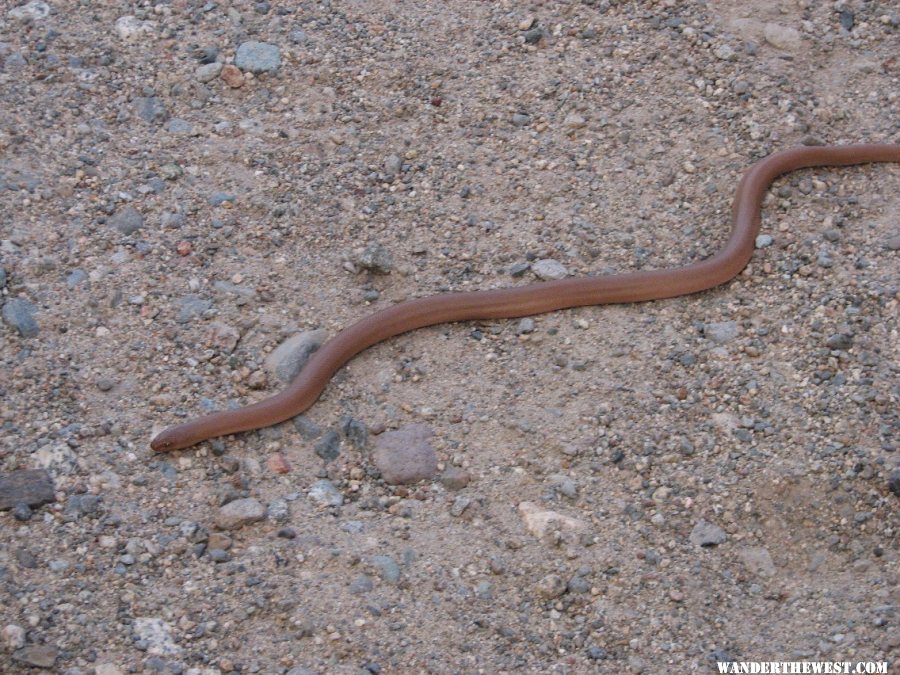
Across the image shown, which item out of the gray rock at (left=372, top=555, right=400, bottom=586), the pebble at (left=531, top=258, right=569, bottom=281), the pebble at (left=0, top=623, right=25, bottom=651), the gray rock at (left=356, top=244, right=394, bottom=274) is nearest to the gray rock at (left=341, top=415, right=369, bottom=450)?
the gray rock at (left=372, top=555, right=400, bottom=586)

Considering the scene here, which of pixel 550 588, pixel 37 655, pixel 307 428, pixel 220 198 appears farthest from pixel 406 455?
pixel 220 198

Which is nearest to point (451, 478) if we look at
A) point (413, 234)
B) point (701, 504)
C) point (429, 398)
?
point (429, 398)

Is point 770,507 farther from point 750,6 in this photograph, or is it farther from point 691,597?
point 750,6

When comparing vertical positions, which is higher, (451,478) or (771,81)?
(771,81)

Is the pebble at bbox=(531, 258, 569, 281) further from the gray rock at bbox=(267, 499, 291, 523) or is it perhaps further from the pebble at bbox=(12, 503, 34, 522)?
the pebble at bbox=(12, 503, 34, 522)

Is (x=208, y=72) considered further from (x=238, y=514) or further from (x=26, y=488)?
(x=238, y=514)

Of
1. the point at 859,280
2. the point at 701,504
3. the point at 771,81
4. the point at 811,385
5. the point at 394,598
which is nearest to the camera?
the point at 394,598

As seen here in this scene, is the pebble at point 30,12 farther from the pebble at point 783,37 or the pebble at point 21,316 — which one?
the pebble at point 783,37
